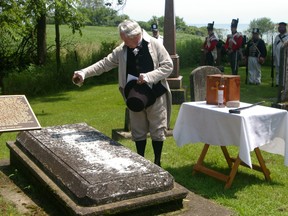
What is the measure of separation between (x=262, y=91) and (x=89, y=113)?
5696mm

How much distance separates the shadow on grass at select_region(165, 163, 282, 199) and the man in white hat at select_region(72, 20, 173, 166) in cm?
51

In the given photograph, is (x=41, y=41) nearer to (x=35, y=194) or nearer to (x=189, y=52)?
(x=189, y=52)

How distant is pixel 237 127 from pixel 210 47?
44.9 feet

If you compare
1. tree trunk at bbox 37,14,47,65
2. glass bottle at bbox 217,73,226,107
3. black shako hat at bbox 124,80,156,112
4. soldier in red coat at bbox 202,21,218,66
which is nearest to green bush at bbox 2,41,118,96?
tree trunk at bbox 37,14,47,65

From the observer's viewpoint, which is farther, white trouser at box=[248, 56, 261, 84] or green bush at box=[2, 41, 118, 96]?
green bush at box=[2, 41, 118, 96]

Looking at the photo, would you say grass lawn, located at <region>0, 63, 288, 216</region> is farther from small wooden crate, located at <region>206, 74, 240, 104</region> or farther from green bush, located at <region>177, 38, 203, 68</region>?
green bush, located at <region>177, 38, 203, 68</region>

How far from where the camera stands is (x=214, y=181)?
5926 mm

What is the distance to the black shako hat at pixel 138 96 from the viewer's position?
18.2 feet

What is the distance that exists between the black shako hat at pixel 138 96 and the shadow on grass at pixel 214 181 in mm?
1094

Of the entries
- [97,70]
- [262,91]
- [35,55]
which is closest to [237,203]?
[97,70]

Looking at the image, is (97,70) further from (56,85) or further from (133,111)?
(56,85)

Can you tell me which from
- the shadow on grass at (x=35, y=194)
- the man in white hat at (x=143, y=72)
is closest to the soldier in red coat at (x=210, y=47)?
the man in white hat at (x=143, y=72)

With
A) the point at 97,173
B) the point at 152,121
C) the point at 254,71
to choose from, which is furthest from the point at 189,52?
the point at 97,173

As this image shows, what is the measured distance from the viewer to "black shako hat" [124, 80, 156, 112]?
5.56 metres
